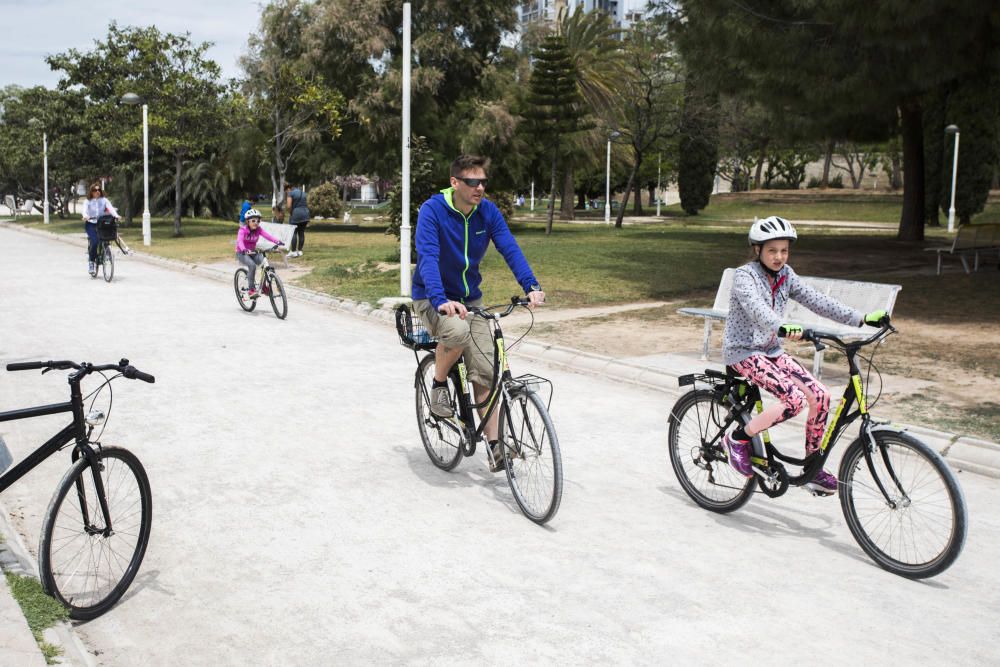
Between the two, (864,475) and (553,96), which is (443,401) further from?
(553,96)

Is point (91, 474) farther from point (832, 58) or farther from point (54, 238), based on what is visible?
point (54, 238)

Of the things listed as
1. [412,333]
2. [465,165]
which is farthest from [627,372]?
[465,165]

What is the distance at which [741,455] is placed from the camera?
546 centimetres

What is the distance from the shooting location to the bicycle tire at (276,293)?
1431cm

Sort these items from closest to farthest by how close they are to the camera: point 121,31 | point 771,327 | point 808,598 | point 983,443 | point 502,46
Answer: point 808,598 < point 771,327 < point 983,443 < point 121,31 < point 502,46

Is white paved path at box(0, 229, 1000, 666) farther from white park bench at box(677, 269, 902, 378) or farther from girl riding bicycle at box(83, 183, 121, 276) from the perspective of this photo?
girl riding bicycle at box(83, 183, 121, 276)


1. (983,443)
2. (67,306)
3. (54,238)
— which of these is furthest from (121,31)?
(983,443)

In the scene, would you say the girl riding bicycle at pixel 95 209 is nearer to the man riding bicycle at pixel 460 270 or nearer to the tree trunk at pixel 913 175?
the man riding bicycle at pixel 460 270

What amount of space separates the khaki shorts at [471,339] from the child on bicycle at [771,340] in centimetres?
136

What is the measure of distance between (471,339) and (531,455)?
775 millimetres

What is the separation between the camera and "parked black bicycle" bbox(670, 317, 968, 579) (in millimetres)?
4691

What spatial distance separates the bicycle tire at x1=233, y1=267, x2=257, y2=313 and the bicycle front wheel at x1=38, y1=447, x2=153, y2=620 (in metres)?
10.5

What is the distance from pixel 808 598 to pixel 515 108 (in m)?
36.2

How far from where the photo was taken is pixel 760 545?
530 cm
